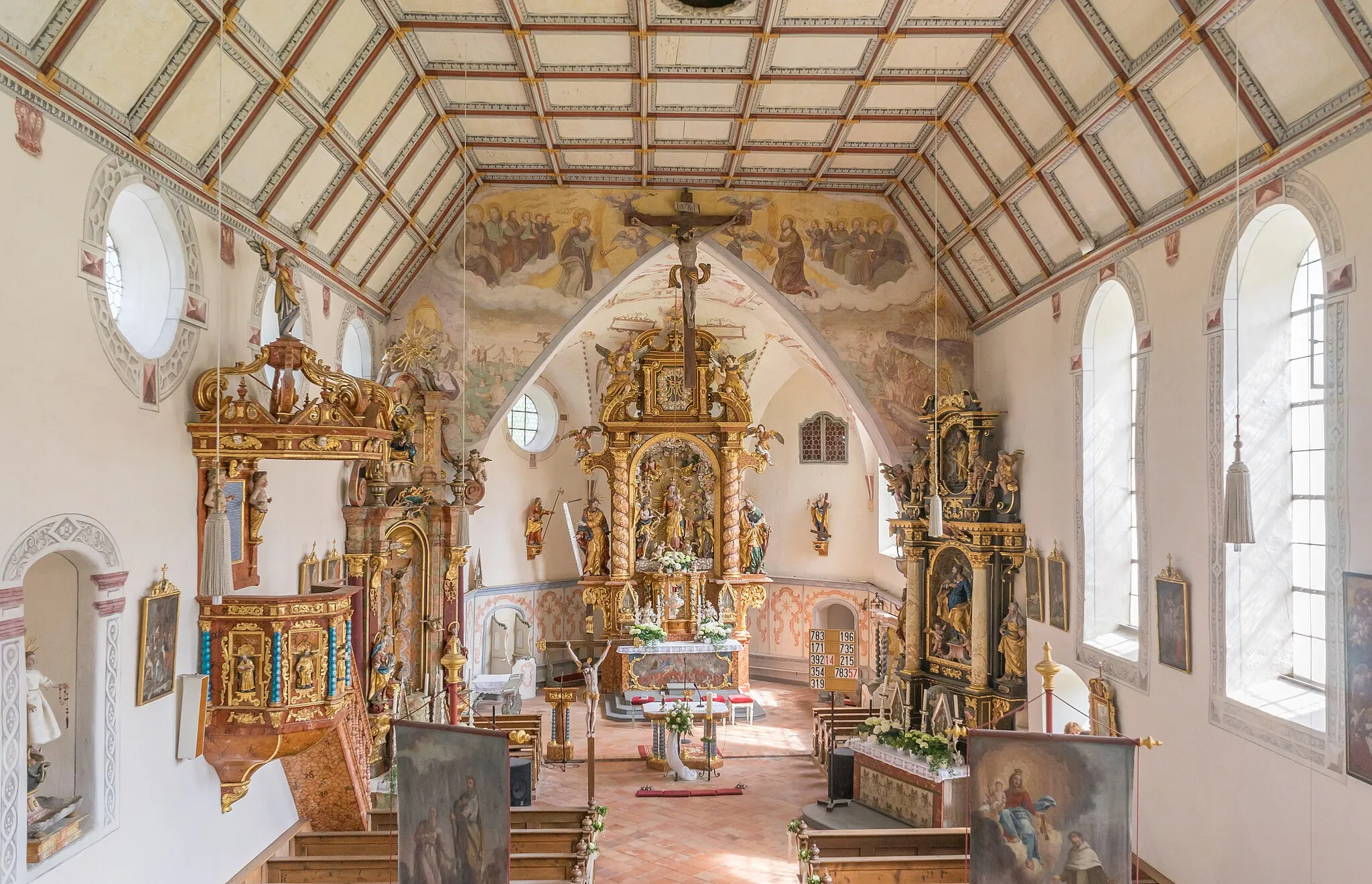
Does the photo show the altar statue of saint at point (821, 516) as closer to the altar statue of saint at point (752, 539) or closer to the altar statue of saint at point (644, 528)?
the altar statue of saint at point (752, 539)

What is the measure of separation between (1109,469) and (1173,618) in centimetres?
282

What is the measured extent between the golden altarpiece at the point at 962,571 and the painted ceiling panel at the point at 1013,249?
203 centimetres

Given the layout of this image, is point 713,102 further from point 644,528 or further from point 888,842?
point 644,528

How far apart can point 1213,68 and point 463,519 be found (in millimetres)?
10075

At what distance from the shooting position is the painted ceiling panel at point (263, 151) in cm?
1039

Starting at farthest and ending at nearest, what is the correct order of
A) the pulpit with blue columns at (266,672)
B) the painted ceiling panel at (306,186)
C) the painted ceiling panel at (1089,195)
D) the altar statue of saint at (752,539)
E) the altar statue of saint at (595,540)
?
the altar statue of saint at (752,539) < the altar statue of saint at (595,540) < the painted ceiling panel at (1089,195) < the painted ceiling panel at (306,186) < the pulpit with blue columns at (266,672)

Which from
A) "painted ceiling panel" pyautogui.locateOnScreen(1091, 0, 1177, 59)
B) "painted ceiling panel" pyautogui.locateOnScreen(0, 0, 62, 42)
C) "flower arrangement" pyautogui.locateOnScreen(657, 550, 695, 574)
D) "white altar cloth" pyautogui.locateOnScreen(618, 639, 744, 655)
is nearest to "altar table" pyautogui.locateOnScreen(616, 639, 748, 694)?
"white altar cloth" pyautogui.locateOnScreen(618, 639, 744, 655)

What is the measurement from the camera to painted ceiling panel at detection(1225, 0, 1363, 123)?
7719 millimetres

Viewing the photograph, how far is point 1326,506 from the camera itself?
8.10m

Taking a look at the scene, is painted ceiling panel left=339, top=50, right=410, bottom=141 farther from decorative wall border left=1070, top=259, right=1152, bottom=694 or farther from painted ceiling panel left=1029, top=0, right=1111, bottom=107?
decorative wall border left=1070, top=259, right=1152, bottom=694


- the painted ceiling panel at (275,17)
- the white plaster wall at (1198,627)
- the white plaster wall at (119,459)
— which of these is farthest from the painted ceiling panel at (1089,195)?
the white plaster wall at (119,459)

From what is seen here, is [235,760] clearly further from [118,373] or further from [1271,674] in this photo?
[1271,674]

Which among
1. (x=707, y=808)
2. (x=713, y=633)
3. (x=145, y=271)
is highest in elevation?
(x=145, y=271)

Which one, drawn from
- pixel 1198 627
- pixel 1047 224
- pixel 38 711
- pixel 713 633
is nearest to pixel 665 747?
pixel 713 633
